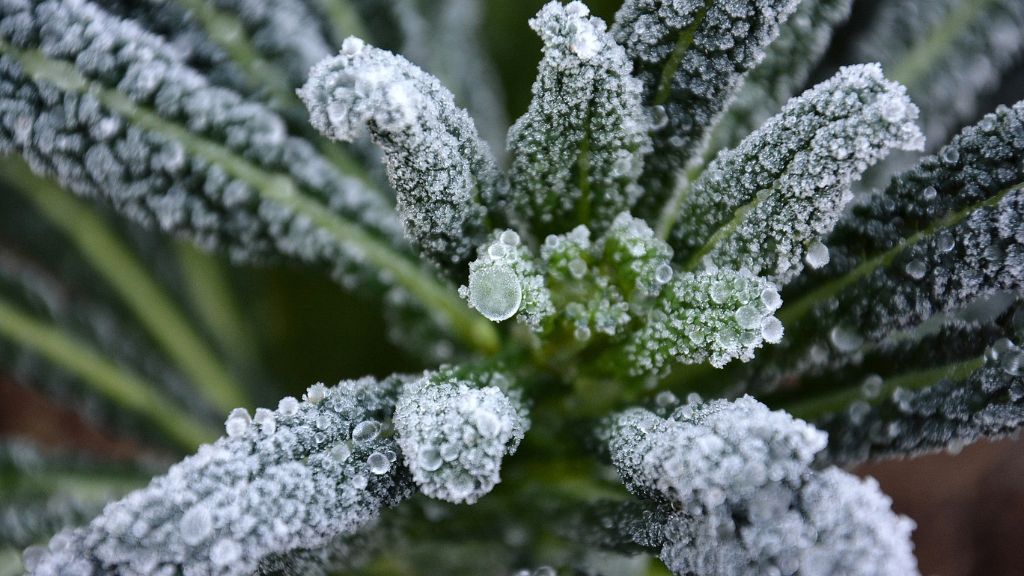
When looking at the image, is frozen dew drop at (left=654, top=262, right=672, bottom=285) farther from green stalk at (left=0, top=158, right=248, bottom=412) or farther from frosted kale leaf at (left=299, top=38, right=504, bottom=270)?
green stalk at (left=0, top=158, right=248, bottom=412)

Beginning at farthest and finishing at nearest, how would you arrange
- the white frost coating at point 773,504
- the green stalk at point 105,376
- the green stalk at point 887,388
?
1. the green stalk at point 105,376
2. the green stalk at point 887,388
3. the white frost coating at point 773,504

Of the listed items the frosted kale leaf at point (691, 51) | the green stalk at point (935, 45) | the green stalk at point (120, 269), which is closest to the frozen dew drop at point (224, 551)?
the frosted kale leaf at point (691, 51)

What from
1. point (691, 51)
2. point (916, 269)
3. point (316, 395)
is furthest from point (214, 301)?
point (916, 269)

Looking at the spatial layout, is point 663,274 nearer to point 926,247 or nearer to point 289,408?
point 926,247

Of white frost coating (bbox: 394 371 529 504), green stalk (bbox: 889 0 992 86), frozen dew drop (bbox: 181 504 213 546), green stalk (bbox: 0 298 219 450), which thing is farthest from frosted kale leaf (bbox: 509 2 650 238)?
green stalk (bbox: 0 298 219 450)

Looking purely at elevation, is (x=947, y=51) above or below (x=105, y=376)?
above

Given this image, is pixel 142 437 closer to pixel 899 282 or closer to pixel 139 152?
pixel 139 152

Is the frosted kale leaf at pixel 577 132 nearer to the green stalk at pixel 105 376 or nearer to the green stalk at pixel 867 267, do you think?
the green stalk at pixel 867 267
